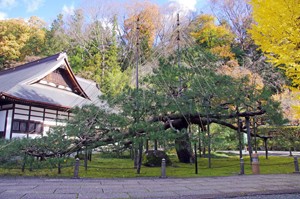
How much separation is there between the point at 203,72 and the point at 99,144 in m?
5.68

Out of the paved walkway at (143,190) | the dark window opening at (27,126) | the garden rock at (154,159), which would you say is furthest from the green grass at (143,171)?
the dark window opening at (27,126)

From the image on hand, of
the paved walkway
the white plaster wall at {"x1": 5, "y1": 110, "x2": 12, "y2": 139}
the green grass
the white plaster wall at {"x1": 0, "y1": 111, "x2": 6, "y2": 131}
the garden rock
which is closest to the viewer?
the paved walkway

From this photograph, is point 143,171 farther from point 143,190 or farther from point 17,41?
point 17,41

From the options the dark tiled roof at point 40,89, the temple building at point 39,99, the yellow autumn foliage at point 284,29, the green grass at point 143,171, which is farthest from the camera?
the dark tiled roof at point 40,89

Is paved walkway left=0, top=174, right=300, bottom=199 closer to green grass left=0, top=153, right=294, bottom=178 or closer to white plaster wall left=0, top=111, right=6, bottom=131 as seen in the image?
green grass left=0, top=153, right=294, bottom=178

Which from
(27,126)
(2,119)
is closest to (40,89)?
(27,126)

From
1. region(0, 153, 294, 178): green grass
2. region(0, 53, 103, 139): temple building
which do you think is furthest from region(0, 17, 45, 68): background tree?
region(0, 153, 294, 178): green grass

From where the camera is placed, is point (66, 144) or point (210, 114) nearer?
point (66, 144)

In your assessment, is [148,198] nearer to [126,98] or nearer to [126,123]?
[126,123]

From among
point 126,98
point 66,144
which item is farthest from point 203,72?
point 66,144

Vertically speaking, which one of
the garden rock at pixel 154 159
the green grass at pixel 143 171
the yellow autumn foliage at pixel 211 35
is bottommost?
the green grass at pixel 143 171

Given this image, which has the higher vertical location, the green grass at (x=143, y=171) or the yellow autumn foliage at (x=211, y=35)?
the yellow autumn foliage at (x=211, y=35)

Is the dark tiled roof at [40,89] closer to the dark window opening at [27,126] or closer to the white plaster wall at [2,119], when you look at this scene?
the white plaster wall at [2,119]

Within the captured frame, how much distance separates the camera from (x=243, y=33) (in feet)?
101
